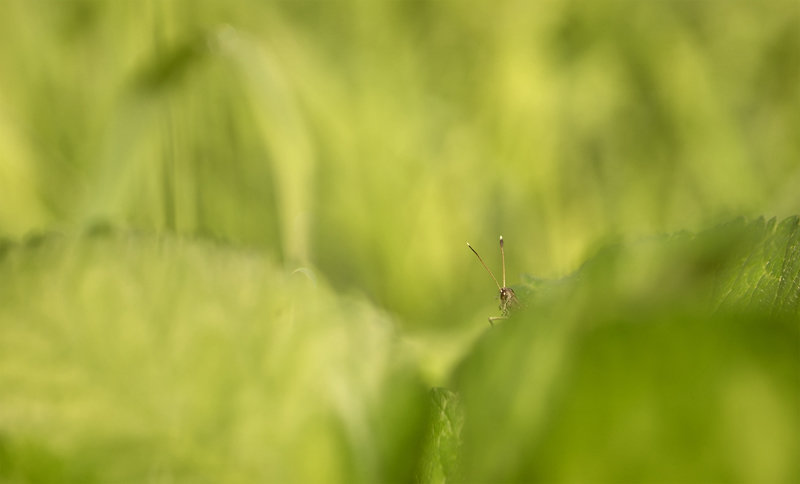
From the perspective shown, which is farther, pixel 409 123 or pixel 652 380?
pixel 409 123

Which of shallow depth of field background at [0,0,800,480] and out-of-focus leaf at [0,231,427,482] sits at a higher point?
shallow depth of field background at [0,0,800,480]

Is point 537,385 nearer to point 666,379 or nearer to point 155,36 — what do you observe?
point 666,379

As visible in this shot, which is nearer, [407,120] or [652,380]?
[652,380]

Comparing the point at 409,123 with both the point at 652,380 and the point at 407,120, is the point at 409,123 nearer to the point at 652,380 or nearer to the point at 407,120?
the point at 407,120

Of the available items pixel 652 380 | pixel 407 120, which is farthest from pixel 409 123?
pixel 652 380

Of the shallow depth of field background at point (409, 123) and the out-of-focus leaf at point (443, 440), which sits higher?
the shallow depth of field background at point (409, 123)

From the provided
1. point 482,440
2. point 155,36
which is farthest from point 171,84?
point 482,440

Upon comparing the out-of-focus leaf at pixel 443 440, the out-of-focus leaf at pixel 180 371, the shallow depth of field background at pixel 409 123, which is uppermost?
the shallow depth of field background at pixel 409 123

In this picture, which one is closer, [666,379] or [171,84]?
[666,379]
